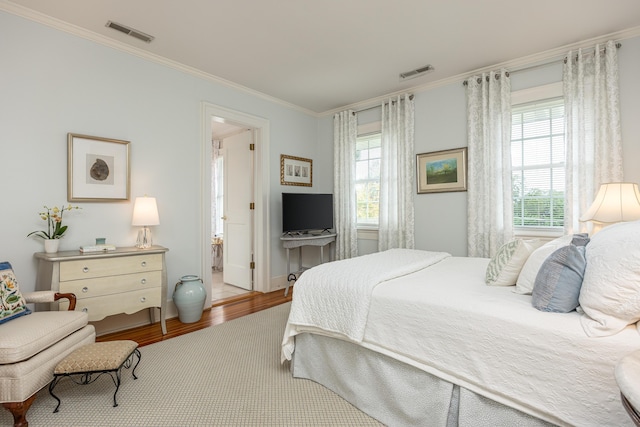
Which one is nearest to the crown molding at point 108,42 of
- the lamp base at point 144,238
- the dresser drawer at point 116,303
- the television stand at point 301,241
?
the lamp base at point 144,238

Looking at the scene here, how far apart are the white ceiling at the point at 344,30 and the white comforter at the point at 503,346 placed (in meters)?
2.30

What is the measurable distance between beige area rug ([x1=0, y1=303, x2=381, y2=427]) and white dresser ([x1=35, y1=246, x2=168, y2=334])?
46 cm

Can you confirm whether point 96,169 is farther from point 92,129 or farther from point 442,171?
point 442,171

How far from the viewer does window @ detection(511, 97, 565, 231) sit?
3.35 metres

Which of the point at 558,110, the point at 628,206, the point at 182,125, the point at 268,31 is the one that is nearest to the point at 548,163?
the point at 558,110

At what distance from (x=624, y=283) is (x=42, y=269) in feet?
12.4

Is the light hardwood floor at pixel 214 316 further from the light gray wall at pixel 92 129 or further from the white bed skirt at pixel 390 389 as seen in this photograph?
the white bed skirt at pixel 390 389

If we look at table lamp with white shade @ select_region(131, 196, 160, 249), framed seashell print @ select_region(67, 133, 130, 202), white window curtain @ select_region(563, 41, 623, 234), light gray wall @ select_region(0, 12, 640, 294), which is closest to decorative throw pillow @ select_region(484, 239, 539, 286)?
white window curtain @ select_region(563, 41, 623, 234)

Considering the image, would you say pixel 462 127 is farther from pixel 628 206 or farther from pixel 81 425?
pixel 81 425

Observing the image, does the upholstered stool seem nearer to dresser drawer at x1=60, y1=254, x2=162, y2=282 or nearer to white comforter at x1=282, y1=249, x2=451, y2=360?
dresser drawer at x1=60, y1=254, x2=162, y2=282

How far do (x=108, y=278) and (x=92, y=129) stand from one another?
1.43 m

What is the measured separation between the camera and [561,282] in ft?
4.58

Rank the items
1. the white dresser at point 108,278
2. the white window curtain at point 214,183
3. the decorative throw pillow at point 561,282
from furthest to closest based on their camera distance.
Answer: the white window curtain at point 214,183 → the white dresser at point 108,278 → the decorative throw pillow at point 561,282

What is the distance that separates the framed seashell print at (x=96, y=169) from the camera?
2.89m
